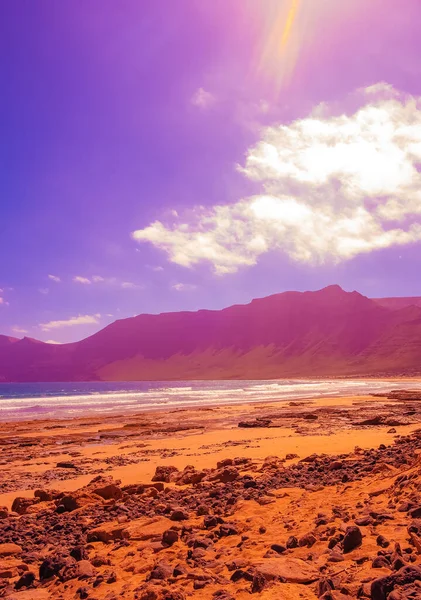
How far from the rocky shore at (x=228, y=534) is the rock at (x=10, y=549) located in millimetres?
16

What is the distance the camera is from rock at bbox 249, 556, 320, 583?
13.0 ft

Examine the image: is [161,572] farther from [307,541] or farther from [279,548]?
[307,541]

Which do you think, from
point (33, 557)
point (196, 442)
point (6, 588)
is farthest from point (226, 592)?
point (196, 442)

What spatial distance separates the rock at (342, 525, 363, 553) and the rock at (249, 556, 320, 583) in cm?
50

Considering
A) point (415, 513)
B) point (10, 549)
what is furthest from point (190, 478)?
point (415, 513)

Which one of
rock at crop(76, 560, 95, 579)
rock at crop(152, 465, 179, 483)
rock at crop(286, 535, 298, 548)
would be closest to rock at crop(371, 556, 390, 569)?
rock at crop(286, 535, 298, 548)

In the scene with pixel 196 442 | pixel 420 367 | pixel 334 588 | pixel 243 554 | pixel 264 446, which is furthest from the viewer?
pixel 420 367

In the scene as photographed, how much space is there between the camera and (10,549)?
19.0ft

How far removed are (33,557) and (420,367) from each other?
5536 inches

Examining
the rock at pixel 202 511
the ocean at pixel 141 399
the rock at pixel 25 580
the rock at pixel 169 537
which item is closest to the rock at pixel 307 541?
the rock at pixel 169 537

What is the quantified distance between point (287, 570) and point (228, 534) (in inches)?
66.2

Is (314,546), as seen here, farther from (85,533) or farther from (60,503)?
(60,503)

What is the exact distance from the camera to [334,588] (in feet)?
12.0

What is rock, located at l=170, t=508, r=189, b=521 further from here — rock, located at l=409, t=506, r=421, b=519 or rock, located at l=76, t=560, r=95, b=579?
rock, located at l=409, t=506, r=421, b=519
